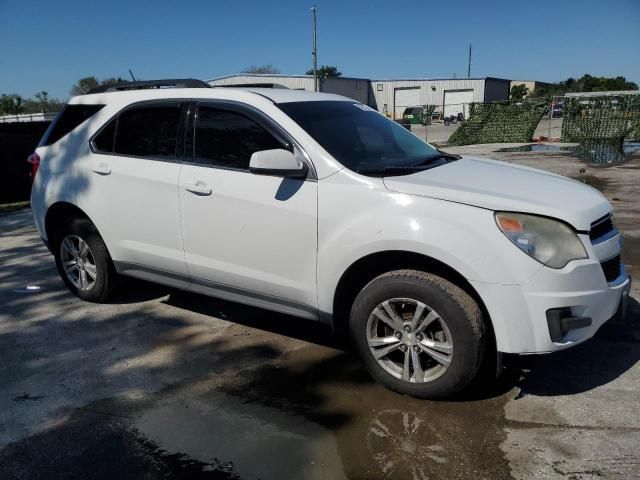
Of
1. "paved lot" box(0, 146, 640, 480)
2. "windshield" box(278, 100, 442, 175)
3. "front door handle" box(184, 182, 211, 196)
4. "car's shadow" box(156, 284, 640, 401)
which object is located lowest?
"paved lot" box(0, 146, 640, 480)

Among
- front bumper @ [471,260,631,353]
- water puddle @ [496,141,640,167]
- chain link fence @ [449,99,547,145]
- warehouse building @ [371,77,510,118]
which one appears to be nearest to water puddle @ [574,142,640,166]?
water puddle @ [496,141,640,167]

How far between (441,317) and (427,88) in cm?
6804

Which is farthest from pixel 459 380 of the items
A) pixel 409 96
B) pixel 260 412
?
pixel 409 96

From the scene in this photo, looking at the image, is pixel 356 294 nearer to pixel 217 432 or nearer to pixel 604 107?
pixel 217 432

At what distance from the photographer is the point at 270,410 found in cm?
309

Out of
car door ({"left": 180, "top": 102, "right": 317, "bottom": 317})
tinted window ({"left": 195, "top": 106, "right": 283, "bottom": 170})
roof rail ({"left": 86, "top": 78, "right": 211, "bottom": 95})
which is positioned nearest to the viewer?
car door ({"left": 180, "top": 102, "right": 317, "bottom": 317})

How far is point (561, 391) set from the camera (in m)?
3.20

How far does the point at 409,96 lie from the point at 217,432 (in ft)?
229

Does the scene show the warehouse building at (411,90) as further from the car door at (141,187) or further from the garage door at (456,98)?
the car door at (141,187)

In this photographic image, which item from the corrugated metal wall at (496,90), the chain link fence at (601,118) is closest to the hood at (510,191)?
the chain link fence at (601,118)

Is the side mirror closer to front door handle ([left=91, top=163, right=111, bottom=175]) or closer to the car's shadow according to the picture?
the car's shadow

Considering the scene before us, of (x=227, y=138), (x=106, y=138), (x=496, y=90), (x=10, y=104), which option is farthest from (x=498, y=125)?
(x=10, y=104)

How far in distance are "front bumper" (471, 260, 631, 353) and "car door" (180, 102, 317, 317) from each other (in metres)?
1.12

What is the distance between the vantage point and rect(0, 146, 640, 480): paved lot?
2.60 metres
